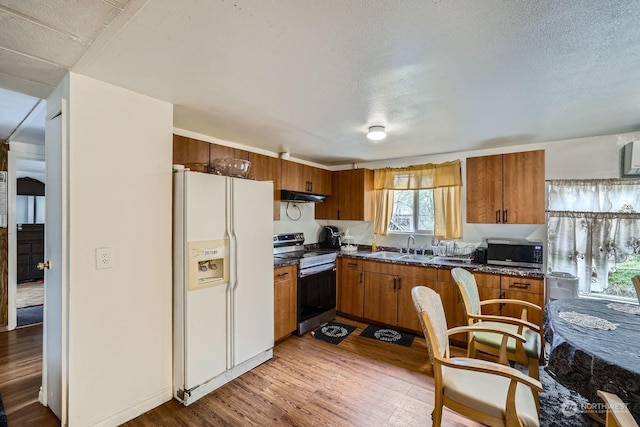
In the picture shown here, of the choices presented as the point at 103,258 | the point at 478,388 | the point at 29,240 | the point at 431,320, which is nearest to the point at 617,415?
the point at 478,388

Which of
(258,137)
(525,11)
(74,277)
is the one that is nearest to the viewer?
(525,11)

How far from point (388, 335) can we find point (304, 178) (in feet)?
7.59

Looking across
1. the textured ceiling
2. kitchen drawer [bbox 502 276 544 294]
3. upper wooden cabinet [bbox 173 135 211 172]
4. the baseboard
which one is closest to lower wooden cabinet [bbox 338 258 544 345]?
kitchen drawer [bbox 502 276 544 294]

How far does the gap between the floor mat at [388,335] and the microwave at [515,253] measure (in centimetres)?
129

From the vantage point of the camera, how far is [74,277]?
67.9 inches

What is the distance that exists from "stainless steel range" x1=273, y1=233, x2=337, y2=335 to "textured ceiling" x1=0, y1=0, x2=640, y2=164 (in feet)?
5.71

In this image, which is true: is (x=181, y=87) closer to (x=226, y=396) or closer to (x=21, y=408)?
(x=226, y=396)

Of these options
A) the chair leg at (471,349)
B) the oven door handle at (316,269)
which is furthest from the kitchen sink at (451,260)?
the oven door handle at (316,269)

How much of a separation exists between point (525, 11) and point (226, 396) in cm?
298

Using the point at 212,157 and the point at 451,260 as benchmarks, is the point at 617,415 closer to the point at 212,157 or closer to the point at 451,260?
the point at 451,260

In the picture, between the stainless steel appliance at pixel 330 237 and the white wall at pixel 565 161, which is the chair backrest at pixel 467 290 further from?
the stainless steel appliance at pixel 330 237

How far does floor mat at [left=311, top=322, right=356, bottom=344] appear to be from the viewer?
3.28m

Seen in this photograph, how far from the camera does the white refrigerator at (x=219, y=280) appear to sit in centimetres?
215

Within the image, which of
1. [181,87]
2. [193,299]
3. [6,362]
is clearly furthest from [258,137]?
[6,362]
